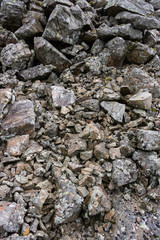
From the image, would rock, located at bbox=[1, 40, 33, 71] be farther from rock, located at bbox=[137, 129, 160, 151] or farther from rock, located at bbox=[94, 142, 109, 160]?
rock, located at bbox=[137, 129, 160, 151]

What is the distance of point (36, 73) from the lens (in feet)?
39.6

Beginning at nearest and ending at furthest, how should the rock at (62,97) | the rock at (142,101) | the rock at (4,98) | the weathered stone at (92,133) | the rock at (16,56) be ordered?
the weathered stone at (92,133)
the rock at (142,101)
the rock at (4,98)
the rock at (62,97)
the rock at (16,56)

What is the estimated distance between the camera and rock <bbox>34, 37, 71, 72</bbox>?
39.1 feet

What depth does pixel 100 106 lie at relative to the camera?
31.3 ft

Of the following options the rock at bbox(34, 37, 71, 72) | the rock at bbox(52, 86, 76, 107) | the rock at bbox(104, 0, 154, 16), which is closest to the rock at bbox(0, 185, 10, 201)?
the rock at bbox(52, 86, 76, 107)

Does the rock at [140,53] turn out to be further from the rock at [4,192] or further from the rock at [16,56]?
the rock at [4,192]

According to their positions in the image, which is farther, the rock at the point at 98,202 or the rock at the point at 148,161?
the rock at the point at 148,161

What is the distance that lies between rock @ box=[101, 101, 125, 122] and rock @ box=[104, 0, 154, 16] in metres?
10.6

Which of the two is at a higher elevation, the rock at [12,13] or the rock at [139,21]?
the rock at [12,13]

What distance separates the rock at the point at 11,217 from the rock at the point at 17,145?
8.02 feet

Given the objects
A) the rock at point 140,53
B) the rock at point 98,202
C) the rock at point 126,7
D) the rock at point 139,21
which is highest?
the rock at point 126,7

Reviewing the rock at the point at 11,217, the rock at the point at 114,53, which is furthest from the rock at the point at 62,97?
the rock at the point at 11,217

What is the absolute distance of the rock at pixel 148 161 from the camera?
675cm

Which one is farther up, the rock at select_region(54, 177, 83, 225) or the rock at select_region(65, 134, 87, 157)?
the rock at select_region(65, 134, 87, 157)
